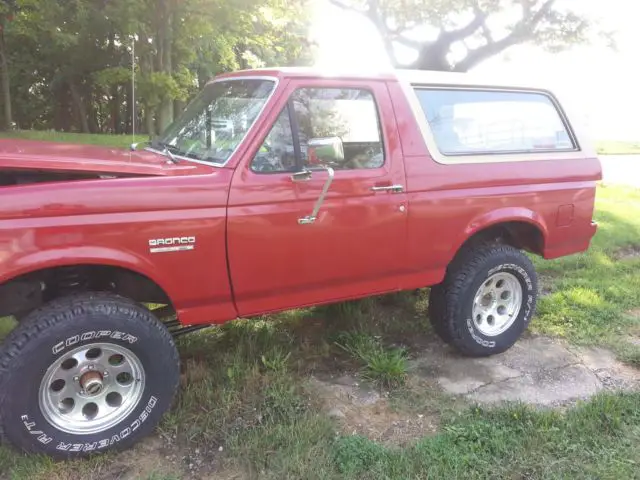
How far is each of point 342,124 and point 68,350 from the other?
6.76ft

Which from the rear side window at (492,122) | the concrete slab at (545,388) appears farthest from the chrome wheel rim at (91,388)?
the rear side window at (492,122)

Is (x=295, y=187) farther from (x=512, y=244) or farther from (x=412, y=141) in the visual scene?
(x=512, y=244)

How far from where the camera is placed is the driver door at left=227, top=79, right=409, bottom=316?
3.12 metres

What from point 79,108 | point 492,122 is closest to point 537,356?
point 492,122

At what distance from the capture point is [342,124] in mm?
3529

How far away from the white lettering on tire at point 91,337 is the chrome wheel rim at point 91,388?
59mm

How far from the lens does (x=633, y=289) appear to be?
5.44m

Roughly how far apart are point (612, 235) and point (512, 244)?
12.1 ft

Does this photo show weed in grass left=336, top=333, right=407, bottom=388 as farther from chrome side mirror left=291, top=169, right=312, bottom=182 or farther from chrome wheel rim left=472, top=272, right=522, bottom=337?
chrome side mirror left=291, top=169, right=312, bottom=182

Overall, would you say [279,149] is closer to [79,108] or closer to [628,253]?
[628,253]

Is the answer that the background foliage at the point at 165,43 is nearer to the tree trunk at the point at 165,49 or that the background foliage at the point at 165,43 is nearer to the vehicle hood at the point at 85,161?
the tree trunk at the point at 165,49

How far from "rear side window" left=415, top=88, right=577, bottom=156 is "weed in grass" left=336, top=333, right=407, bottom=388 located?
145cm

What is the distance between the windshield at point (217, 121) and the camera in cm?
326

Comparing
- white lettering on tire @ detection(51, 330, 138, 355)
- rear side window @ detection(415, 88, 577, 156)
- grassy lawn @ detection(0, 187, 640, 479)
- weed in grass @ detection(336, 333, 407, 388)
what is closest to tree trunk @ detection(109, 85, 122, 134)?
grassy lawn @ detection(0, 187, 640, 479)
